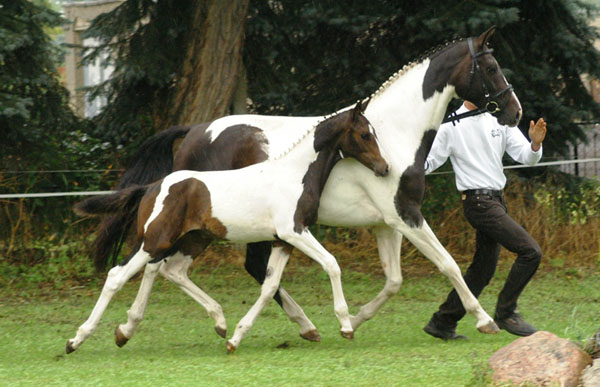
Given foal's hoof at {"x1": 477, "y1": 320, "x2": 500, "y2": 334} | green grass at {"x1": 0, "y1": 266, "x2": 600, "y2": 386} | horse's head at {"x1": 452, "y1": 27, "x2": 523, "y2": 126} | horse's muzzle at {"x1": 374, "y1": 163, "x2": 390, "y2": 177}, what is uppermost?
horse's head at {"x1": 452, "y1": 27, "x2": 523, "y2": 126}

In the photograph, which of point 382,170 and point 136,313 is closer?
point 382,170

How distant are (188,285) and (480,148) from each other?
8.09 ft

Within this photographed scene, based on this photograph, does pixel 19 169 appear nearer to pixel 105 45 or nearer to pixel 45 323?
pixel 105 45

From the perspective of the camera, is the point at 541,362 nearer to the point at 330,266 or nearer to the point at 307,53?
the point at 330,266

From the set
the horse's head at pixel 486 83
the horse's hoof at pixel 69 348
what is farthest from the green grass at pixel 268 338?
the horse's head at pixel 486 83

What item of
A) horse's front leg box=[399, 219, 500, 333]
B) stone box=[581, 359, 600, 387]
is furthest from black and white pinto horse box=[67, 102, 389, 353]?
stone box=[581, 359, 600, 387]

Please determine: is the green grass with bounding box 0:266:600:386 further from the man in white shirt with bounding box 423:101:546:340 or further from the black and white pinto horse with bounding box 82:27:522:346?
the black and white pinto horse with bounding box 82:27:522:346

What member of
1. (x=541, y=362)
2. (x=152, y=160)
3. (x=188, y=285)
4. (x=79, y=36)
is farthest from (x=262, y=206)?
(x=79, y=36)

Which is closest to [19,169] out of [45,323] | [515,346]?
[45,323]

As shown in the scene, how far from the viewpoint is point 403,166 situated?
23.6ft

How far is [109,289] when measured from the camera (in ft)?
23.0

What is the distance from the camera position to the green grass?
589cm

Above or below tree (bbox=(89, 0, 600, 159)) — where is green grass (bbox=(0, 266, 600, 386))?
below

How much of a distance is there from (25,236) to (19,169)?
0.83 m
